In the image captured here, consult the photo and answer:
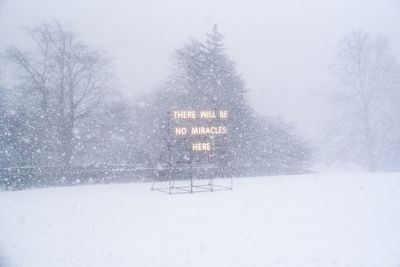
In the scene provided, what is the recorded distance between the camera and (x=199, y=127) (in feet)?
56.8

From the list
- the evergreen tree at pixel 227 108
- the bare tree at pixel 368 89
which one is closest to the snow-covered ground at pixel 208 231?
the evergreen tree at pixel 227 108

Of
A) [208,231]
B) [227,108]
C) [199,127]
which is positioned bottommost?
[208,231]

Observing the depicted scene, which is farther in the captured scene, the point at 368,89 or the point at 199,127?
the point at 368,89

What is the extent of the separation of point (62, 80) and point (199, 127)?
50.4ft

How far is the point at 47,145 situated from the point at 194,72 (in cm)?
1361

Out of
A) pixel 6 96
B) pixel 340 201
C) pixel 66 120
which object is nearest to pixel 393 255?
pixel 340 201

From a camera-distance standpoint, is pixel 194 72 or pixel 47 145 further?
pixel 194 72

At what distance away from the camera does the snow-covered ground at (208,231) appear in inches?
272

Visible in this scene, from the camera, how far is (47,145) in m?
27.7

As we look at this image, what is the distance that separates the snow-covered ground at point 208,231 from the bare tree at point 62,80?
42.7 ft

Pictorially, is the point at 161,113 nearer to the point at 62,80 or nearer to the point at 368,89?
the point at 62,80

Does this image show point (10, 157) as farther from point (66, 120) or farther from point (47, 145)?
point (66, 120)

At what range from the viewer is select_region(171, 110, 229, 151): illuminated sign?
17109 mm

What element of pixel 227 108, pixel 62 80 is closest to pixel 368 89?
pixel 227 108
